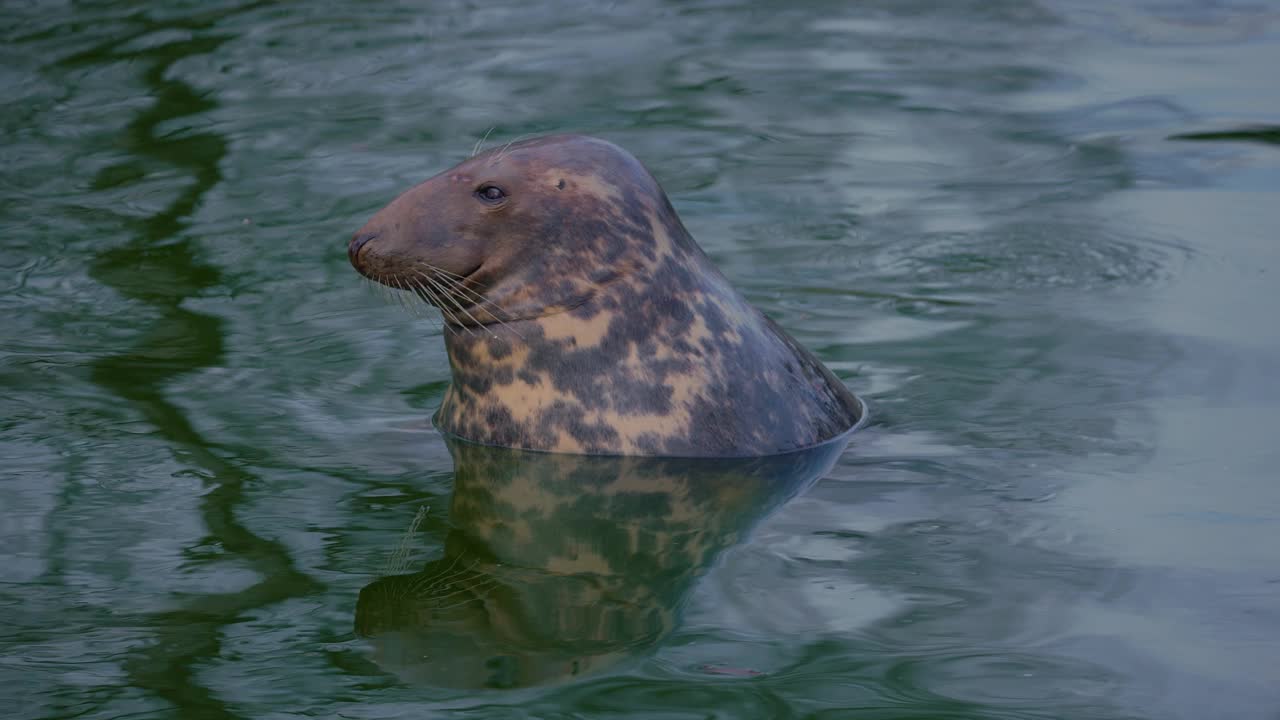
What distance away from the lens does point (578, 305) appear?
5.34 metres

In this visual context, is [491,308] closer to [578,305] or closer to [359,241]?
[578,305]

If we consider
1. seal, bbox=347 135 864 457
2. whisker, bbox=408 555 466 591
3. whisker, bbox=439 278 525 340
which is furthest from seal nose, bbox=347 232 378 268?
whisker, bbox=408 555 466 591

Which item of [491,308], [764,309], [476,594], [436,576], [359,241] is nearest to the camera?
[476,594]

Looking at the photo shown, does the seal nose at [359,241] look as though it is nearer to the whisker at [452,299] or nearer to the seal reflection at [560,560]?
the whisker at [452,299]

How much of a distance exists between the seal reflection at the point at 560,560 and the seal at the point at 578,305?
4.0 inches

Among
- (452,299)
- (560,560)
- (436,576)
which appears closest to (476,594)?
(436,576)

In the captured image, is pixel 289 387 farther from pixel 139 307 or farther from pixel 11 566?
pixel 11 566

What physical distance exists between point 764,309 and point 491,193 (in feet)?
6.28

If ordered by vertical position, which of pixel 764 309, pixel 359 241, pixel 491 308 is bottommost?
pixel 764 309

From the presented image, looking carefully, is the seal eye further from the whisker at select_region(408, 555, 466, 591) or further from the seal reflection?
the whisker at select_region(408, 555, 466, 591)

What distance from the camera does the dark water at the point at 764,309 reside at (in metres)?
4.04

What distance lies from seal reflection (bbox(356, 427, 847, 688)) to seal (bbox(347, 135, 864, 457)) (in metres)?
0.10

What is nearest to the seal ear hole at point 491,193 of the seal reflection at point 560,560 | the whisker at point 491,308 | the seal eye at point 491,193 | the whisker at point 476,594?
the seal eye at point 491,193

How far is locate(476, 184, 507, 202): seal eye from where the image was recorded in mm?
5277
